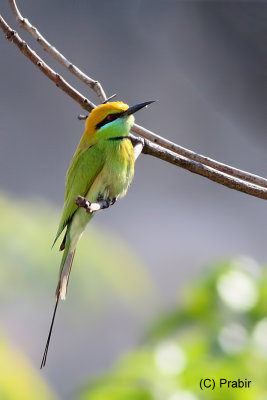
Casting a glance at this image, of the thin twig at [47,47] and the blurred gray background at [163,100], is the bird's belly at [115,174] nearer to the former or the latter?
the thin twig at [47,47]

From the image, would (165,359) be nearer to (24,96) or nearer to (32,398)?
(32,398)

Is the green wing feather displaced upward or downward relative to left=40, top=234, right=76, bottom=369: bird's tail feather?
upward

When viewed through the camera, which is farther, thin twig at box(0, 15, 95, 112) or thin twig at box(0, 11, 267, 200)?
thin twig at box(0, 15, 95, 112)

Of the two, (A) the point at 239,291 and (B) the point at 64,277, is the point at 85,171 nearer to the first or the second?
(B) the point at 64,277

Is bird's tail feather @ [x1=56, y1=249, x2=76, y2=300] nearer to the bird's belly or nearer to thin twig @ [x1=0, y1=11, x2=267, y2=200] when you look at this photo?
the bird's belly

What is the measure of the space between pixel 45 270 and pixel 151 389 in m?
1.09

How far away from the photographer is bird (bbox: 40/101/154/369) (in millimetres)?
1432

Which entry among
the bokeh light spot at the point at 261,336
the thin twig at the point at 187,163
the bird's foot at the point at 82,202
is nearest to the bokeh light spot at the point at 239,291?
the bokeh light spot at the point at 261,336

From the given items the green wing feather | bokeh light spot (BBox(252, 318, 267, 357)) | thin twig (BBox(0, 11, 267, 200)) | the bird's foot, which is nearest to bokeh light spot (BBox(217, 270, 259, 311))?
bokeh light spot (BBox(252, 318, 267, 357))

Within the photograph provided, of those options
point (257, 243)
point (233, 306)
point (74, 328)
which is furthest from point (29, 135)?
point (233, 306)

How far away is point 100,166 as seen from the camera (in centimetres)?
148

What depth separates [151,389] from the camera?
127 centimetres

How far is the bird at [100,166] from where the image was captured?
1432 millimetres

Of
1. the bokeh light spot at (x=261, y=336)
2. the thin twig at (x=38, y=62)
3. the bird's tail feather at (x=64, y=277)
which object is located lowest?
the bokeh light spot at (x=261, y=336)
